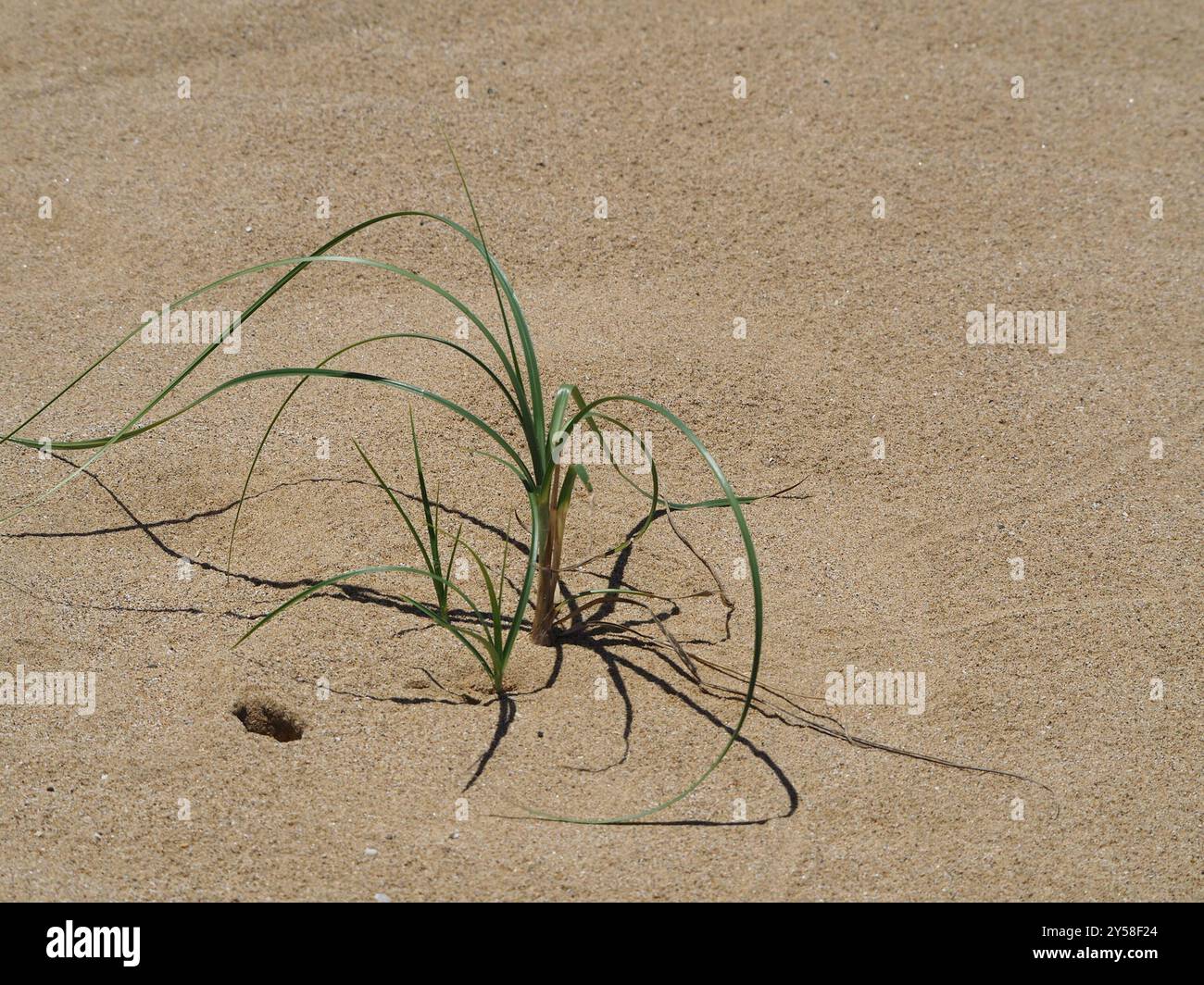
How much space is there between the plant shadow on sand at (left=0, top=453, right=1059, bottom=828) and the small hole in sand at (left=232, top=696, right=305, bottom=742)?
68 mm

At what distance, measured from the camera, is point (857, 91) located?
11.5 feet

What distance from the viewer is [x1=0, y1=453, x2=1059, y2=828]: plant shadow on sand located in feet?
6.13

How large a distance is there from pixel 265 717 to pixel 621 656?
0.59 metres

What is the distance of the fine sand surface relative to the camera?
1.77 meters

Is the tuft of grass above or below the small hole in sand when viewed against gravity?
above

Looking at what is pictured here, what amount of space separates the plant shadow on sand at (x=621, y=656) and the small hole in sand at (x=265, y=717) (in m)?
0.07

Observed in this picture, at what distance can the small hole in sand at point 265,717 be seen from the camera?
1.88 meters

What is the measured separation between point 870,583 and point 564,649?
0.60m

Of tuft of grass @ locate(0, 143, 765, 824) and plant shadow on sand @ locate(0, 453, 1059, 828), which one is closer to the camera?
tuft of grass @ locate(0, 143, 765, 824)

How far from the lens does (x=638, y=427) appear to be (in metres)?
2.54

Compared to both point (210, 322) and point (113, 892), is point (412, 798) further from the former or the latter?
point (210, 322)

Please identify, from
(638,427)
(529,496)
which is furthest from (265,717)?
(638,427)

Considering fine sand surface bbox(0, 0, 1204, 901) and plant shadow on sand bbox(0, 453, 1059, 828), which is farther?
plant shadow on sand bbox(0, 453, 1059, 828)

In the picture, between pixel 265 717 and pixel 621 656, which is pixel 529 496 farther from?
pixel 265 717
